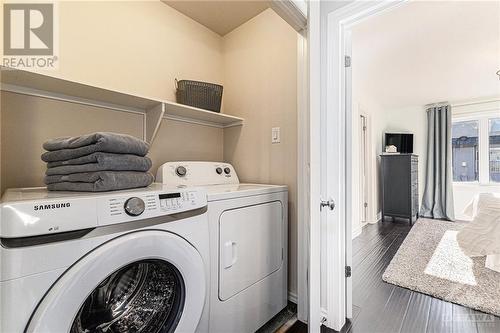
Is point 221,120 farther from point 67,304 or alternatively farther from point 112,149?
point 67,304

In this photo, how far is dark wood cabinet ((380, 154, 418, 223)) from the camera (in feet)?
13.6

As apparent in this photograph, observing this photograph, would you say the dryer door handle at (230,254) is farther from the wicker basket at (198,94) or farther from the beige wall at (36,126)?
the wicker basket at (198,94)

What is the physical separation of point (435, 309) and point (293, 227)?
3.83 ft

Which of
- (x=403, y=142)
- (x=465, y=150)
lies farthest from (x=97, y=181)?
(x=465, y=150)

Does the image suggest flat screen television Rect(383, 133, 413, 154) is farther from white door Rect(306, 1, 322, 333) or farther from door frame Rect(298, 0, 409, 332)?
white door Rect(306, 1, 322, 333)

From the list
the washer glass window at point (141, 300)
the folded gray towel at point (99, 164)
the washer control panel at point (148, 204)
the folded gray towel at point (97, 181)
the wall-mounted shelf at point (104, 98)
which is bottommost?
the washer glass window at point (141, 300)

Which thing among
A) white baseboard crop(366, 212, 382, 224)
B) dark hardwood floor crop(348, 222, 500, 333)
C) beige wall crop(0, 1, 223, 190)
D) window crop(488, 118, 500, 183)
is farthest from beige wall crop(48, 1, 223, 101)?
window crop(488, 118, 500, 183)

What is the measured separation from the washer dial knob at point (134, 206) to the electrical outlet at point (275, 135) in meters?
1.13

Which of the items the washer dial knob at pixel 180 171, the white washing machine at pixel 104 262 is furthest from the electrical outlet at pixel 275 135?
the white washing machine at pixel 104 262

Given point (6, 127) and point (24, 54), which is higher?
point (24, 54)

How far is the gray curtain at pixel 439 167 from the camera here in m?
4.40

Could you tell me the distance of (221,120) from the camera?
6.40ft

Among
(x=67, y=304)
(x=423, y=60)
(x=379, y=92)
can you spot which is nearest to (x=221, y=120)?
(x=67, y=304)

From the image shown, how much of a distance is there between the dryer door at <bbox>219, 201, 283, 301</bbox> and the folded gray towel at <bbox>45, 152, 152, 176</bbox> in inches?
17.9
